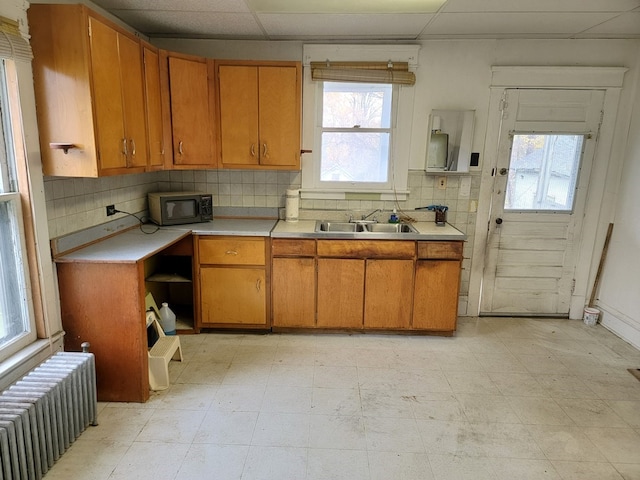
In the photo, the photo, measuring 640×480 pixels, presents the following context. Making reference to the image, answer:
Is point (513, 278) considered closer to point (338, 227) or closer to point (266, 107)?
point (338, 227)

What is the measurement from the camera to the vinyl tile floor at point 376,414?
193 centimetres

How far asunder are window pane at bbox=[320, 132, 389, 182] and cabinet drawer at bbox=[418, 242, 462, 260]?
77cm

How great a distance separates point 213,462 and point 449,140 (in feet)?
9.53

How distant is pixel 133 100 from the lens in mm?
2557

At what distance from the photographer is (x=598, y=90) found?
3.32 metres

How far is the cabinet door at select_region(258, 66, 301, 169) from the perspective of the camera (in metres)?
3.12

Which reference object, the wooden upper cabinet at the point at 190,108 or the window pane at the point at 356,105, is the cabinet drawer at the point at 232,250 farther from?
the window pane at the point at 356,105

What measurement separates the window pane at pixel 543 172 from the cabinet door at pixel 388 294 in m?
1.23

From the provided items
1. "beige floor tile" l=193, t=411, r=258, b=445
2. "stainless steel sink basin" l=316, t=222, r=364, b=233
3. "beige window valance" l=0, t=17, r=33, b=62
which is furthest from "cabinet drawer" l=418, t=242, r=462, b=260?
"beige window valance" l=0, t=17, r=33, b=62

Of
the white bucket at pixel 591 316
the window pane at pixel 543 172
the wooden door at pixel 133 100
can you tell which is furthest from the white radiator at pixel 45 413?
the white bucket at pixel 591 316

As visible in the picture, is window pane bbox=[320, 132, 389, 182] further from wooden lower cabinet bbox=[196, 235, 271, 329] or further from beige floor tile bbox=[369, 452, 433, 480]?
beige floor tile bbox=[369, 452, 433, 480]

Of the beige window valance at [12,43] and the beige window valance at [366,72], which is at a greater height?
the beige window valance at [366,72]

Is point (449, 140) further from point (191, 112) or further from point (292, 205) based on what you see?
point (191, 112)

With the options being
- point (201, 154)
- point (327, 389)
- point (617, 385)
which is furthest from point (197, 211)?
point (617, 385)
